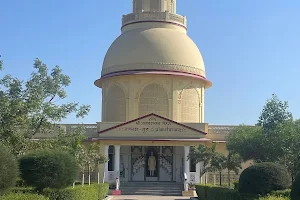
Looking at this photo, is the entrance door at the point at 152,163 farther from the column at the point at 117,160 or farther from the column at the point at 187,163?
the column at the point at 117,160

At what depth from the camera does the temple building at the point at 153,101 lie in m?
36.4

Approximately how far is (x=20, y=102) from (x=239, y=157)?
47.8 ft

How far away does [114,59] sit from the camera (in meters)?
42.4

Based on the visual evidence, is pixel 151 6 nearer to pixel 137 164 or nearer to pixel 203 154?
pixel 137 164

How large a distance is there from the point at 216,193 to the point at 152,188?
12.7 metres

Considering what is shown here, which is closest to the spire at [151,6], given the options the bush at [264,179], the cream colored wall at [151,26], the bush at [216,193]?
the cream colored wall at [151,26]

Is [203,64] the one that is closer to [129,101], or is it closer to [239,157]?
[129,101]

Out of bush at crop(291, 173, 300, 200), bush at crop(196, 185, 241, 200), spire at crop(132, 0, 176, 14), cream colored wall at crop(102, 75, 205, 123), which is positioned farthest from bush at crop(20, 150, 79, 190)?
spire at crop(132, 0, 176, 14)

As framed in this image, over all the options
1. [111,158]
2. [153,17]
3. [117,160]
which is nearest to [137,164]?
[111,158]

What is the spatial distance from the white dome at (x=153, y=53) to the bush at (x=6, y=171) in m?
26.5

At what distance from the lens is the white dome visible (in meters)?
41.2

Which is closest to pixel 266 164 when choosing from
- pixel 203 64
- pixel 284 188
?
pixel 284 188

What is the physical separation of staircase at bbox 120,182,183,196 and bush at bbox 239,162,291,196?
1526cm

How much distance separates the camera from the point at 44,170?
18781mm
